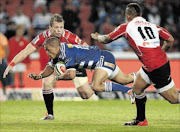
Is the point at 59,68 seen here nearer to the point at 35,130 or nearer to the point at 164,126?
the point at 35,130

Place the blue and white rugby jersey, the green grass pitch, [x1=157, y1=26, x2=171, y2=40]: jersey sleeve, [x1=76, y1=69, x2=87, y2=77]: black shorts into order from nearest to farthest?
the green grass pitch < [x1=157, y1=26, x2=171, y2=40]: jersey sleeve < the blue and white rugby jersey < [x1=76, y1=69, x2=87, y2=77]: black shorts

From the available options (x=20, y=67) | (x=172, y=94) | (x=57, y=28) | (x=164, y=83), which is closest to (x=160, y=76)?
(x=164, y=83)

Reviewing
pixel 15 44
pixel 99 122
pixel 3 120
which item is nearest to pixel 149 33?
pixel 99 122

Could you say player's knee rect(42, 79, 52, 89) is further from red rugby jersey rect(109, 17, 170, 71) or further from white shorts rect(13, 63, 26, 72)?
white shorts rect(13, 63, 26, 72)

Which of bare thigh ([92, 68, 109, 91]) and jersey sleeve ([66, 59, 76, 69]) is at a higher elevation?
jersey sleeve ([66, 59, 76, 69])

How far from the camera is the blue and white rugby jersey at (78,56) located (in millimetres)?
8641

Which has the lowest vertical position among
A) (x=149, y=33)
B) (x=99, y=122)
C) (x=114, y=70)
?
(x=99, y=122)

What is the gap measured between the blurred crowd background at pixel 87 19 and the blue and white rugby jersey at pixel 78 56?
299 inches

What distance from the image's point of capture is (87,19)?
64.1 ft

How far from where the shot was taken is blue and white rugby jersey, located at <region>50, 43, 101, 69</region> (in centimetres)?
Answer: 864

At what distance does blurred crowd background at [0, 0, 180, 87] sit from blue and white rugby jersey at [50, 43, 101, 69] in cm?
760

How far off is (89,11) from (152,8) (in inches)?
102

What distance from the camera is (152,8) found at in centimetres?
1914

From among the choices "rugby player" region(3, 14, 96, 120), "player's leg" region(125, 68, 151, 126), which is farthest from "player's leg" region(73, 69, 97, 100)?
"player's leg" region(125, 68, 151, 126)
